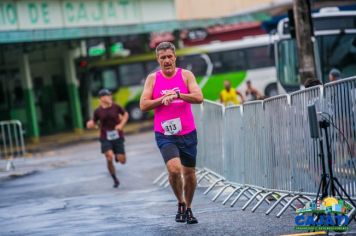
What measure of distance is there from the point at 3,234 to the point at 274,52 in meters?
15.8

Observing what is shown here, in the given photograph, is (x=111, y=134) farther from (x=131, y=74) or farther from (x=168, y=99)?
(x=131, y=74)

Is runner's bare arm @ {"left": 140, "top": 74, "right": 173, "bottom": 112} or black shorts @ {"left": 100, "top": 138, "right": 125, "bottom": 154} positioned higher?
runner's bare arm @ {"left": 140, "top": 74, "right": 173, "bottom": 112}

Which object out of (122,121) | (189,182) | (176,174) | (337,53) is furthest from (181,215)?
(337,53)

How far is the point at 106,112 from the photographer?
1769 cm

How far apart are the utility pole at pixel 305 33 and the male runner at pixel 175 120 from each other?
25.4ft

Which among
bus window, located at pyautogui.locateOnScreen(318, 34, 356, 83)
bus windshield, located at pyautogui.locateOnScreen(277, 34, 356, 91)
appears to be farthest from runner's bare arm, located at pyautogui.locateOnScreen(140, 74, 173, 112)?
bus window, located at pyautogui.locateOnScreen(318, 34, 356, 83)

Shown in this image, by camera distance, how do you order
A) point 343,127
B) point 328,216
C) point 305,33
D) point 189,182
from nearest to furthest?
point 328,216, point 343,127, point 189,182, point 305,33

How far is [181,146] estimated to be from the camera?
10391 millimetres

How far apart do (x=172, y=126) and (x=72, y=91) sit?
30.2 m

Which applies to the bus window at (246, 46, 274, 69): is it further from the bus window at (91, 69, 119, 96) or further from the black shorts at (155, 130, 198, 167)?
the black shorts at (155, 130, 198, 167)

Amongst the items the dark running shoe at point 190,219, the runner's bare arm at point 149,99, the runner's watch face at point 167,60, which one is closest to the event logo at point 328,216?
the dark running shoe at point 190,219

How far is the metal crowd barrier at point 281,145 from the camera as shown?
29.9 ft

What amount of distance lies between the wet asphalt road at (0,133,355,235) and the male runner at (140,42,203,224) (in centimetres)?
47

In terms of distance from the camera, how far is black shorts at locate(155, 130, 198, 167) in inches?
405
